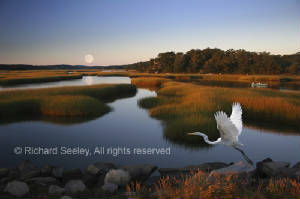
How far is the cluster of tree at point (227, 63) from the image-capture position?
82.4 meters

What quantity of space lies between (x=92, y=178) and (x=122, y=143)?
612 cm

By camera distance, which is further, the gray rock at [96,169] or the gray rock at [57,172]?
the gray rock at [96,169]

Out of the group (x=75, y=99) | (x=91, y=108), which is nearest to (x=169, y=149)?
(x=91, y=108)

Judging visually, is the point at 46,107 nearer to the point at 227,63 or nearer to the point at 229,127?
the point at 229,127

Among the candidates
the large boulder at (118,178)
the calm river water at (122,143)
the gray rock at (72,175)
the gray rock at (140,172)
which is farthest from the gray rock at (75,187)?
the calm river water at (122,143)

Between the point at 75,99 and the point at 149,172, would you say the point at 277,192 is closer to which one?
the point at 149,172

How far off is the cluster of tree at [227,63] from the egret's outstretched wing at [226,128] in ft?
265

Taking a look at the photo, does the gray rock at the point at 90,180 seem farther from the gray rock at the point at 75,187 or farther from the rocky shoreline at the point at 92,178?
the gray rock at the point at 75,187

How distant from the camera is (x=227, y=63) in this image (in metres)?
89.7

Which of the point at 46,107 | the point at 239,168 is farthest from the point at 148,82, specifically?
the point at 239,168

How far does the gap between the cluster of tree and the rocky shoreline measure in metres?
78.6

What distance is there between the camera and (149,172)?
25.8 ft

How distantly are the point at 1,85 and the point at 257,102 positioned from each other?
37.0m

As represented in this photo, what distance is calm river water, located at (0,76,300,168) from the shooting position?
10.9 metres
